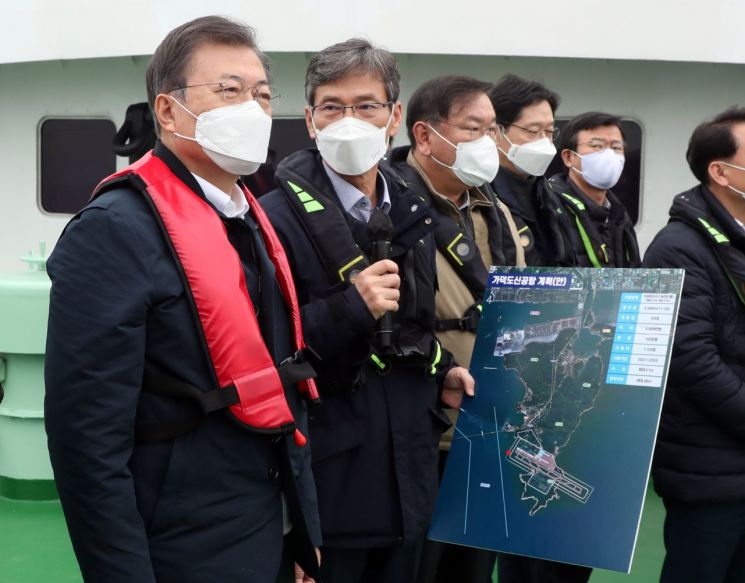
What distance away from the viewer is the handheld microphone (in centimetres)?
268

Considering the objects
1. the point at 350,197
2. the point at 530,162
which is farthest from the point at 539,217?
the point at 350,197

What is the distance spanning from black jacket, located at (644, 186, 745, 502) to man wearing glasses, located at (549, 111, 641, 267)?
3.98 ft

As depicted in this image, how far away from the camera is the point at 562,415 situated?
307 cm

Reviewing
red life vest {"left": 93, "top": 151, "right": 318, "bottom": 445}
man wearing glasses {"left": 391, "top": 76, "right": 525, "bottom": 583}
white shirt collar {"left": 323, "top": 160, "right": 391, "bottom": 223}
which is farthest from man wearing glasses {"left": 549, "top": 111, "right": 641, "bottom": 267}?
red life vest {"left": 93, "top": 151, "right": 318, "bottom": 445}

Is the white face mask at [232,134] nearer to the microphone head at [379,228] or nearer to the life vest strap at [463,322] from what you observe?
the microphone head at [379,228]

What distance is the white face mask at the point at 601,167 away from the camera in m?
5.27

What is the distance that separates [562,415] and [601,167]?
2.50m

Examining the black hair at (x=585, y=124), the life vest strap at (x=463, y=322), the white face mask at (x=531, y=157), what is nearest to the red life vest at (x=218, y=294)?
the life vest strap at (x=463, y=322)

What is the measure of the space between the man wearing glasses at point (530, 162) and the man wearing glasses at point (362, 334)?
1281 mm

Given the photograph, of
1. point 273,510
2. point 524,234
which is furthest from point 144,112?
point 273,510

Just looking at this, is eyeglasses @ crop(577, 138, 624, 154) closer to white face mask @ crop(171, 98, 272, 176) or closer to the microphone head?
the microphone head

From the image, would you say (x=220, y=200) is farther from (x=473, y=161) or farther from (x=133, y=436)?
(x=473, y=161)

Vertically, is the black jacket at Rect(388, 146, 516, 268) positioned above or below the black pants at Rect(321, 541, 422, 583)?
above

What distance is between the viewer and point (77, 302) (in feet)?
6.59
